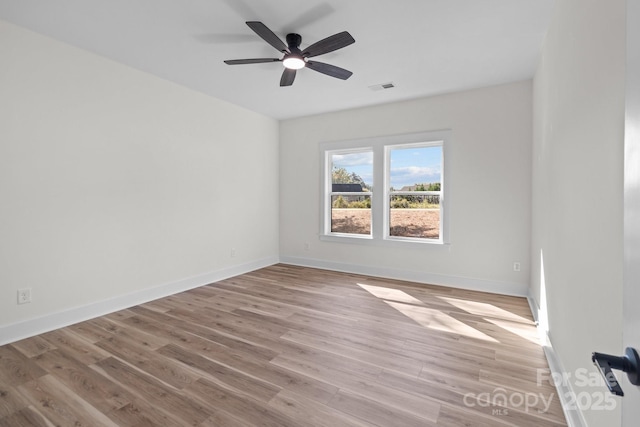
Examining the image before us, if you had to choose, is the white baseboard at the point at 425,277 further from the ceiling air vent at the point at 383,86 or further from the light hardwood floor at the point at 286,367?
the ceiling air vent at the point at 383,86

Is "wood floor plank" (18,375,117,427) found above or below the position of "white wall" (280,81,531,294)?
below

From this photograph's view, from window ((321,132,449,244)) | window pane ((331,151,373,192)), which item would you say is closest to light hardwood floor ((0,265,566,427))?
window ((321,132,449,244))

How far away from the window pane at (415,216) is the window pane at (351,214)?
414mm

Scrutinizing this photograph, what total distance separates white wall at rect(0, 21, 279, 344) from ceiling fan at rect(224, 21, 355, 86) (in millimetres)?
1556

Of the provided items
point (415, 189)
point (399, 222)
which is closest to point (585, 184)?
point (415, 189)

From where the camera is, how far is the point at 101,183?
3.10m

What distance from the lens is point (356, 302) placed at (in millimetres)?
3480

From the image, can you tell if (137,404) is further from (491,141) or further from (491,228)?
(491,141)

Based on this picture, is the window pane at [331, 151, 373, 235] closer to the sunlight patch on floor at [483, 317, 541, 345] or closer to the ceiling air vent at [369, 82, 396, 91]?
the ceiling air vent at [369, 82, 396, 91]

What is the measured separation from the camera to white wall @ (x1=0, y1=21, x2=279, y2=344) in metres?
2.54

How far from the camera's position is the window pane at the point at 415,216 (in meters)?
4.34

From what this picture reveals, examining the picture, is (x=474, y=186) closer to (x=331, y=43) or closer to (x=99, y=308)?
(x=331, y=43)

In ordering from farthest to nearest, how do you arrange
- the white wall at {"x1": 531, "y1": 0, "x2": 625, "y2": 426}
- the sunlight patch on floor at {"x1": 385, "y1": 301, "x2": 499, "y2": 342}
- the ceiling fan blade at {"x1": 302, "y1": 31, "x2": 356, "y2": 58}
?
the sunlight patch on floor at {"x1": 385, "y1": 301, "x2": 499, "y2": 342} → the ceiling fan blade at {"x1": 302, "y1": 31, "x2": 356, "y2": 58} → the white wall at {"x1": 531, "y1": 0, "x2": 625, "y2": 426}

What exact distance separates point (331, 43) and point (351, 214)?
306cm
